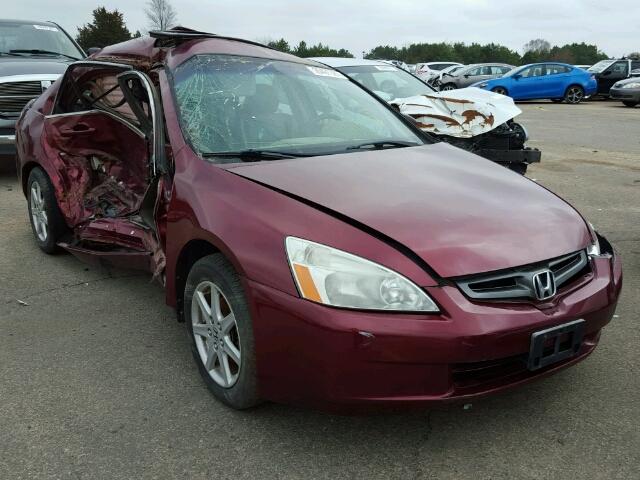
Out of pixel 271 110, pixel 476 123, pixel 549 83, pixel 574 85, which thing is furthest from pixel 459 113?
pixel 574 85

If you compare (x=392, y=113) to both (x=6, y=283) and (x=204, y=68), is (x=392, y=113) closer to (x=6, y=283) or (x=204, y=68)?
(x=204, y=68)

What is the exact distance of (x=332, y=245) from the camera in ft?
7.23

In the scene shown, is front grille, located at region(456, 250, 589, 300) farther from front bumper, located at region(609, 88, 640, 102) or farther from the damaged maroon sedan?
front bumper, located at region(609, 88, 640, 102)

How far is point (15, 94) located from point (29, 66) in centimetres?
48

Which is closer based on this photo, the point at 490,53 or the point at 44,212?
the point at 44,212

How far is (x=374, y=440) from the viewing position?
2412 mm

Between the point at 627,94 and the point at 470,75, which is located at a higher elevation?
the point at 470,75

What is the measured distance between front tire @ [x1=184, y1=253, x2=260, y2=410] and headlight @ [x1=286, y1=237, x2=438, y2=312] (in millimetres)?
318

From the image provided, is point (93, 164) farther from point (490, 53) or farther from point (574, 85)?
point (490, 53)

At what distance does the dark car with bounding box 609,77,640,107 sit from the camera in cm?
1927

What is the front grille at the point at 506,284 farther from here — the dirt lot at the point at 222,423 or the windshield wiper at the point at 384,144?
the windshield wiper at the point at 384,144

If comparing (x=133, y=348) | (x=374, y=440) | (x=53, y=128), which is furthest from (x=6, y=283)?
(x=374, y=440)

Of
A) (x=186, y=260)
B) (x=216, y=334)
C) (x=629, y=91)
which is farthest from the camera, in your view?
(x=629, y=91)

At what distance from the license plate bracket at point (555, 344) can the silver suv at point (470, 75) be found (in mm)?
23882
